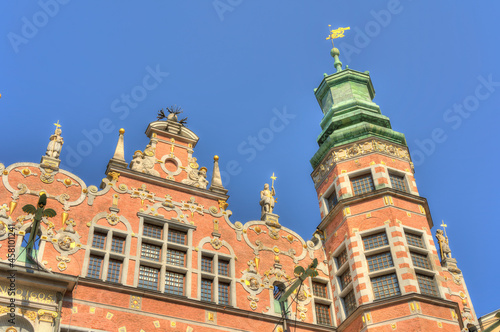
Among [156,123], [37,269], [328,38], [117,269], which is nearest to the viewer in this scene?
[37,269]

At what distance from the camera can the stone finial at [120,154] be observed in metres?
27.3

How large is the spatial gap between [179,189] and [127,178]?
2.20 meters

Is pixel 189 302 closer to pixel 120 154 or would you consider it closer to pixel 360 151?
pixel 120 154

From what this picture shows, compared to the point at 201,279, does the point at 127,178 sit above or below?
above

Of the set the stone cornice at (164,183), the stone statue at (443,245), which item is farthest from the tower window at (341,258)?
the stone cornice at (164,183)

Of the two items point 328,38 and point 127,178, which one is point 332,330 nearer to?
point 127,178

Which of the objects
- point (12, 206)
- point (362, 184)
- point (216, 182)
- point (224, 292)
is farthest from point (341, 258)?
point (12, 206)

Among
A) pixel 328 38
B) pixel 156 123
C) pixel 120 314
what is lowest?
pixel 120 314

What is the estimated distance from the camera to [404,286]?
25.5 m

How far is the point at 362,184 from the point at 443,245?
512cm

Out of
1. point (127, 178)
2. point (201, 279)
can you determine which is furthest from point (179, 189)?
point (201, 279)

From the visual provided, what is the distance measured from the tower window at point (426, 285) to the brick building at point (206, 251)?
2.2 inches

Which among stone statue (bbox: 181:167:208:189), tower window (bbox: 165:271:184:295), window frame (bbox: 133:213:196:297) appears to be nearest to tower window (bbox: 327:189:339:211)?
stone statue (bbox: 181:167:208:189)

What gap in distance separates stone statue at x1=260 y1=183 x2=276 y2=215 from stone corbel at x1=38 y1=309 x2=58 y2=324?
36.9 feet
